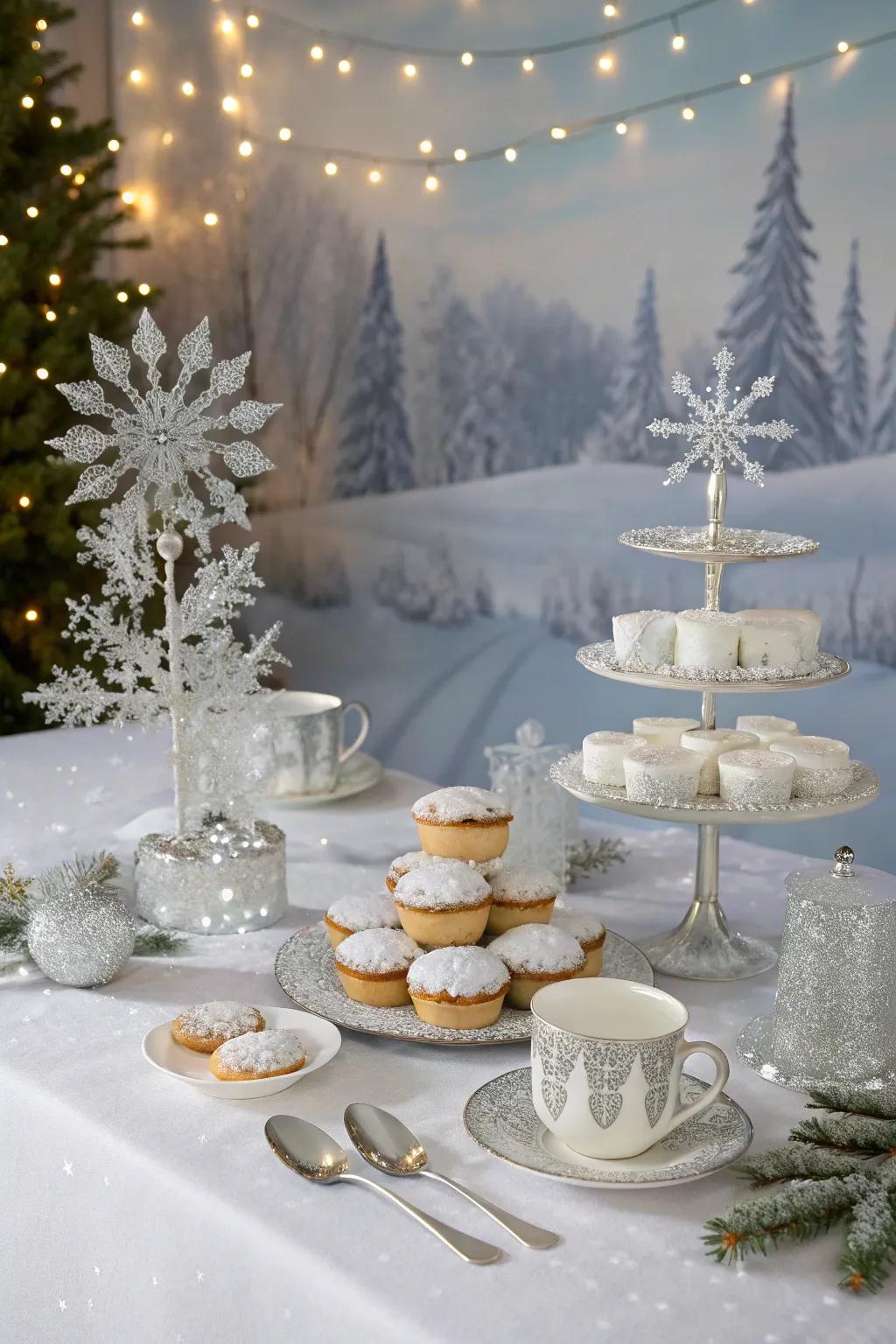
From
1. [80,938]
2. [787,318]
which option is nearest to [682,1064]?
[80,938]

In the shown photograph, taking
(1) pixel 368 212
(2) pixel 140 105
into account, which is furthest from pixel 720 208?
(2) pixel 140 105

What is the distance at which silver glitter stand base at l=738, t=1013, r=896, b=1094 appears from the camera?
102cm

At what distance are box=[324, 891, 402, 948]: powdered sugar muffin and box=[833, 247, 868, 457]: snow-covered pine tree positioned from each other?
7.31 ft

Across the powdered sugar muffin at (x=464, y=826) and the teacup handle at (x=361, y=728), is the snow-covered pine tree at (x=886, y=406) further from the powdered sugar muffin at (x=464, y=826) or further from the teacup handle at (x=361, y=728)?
the powdered sugar muffin at (x=464, y=826)

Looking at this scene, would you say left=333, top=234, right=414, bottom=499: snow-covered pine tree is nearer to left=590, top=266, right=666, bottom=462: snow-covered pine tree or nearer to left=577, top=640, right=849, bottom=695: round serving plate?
left=590, top=266, right=666, bottom=462: snow-covered pine tree

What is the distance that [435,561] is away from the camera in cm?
402

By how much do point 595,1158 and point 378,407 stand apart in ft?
11.1

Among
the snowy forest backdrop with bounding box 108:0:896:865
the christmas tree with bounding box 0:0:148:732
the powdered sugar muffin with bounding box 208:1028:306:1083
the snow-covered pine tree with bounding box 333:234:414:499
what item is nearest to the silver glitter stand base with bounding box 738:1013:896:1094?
the powdered sugar muffin with bounding box 208:1028:306:1083

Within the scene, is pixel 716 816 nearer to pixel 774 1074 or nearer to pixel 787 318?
pixel 774 1074

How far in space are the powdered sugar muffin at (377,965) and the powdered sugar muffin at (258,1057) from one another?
0.33 feet

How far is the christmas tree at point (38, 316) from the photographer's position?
3.41m

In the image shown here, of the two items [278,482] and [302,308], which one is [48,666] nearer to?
[278,482]

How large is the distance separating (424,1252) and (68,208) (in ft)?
10.9

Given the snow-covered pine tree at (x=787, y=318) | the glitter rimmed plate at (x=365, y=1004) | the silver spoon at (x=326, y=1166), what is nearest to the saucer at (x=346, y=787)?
the glitter rimmed plate at (x=365, y=1004)
